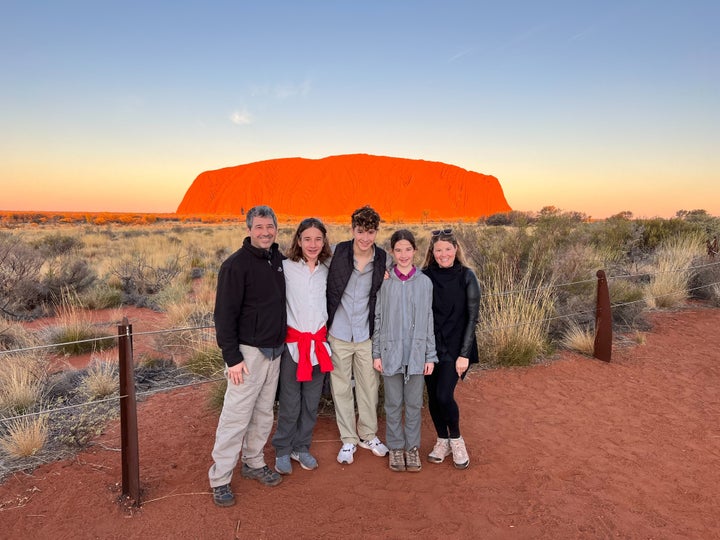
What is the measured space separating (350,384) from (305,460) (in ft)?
2.16

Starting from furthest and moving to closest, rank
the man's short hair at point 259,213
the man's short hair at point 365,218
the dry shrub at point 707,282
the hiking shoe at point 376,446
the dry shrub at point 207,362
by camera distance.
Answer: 1. the dry shrub at point 707,282
2. the dry shrub at point 207,362
3. the hiking shoe at point 376,446
4. the man's short hair at point 365,218
5. the man's short hair at point 259,213

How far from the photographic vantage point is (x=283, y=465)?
3.38 metres

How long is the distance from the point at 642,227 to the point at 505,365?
10000 millimetres

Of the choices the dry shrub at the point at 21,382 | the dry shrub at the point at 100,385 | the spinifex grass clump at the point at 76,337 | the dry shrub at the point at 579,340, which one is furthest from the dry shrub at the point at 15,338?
the dry shrub at the point at 579,340

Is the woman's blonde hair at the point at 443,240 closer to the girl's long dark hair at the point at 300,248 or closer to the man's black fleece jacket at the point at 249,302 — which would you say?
the girl's long dark hair at the point at 300,248

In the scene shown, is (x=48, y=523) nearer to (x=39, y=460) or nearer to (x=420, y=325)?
(x=39, y=460)

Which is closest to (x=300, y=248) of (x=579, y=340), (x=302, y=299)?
(x=302, y=299)

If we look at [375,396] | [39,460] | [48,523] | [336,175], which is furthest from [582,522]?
[336,175]

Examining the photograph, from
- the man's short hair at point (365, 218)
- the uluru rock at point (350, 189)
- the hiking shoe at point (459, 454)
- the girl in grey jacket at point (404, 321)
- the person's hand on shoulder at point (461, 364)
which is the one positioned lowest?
the hiking shoe at point (459, 454)

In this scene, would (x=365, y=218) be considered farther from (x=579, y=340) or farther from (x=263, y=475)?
(x=579, y=340)

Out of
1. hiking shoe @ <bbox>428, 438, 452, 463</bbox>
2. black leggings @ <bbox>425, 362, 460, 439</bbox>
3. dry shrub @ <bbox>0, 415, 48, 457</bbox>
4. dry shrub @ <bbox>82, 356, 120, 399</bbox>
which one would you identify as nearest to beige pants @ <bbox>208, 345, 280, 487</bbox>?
black leggings @ <bbox>425, 362, 460, 439</bbox>

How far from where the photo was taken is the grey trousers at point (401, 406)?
3387mm

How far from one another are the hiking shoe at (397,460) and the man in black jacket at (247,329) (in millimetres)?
1076

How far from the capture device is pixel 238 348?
2867 mm
